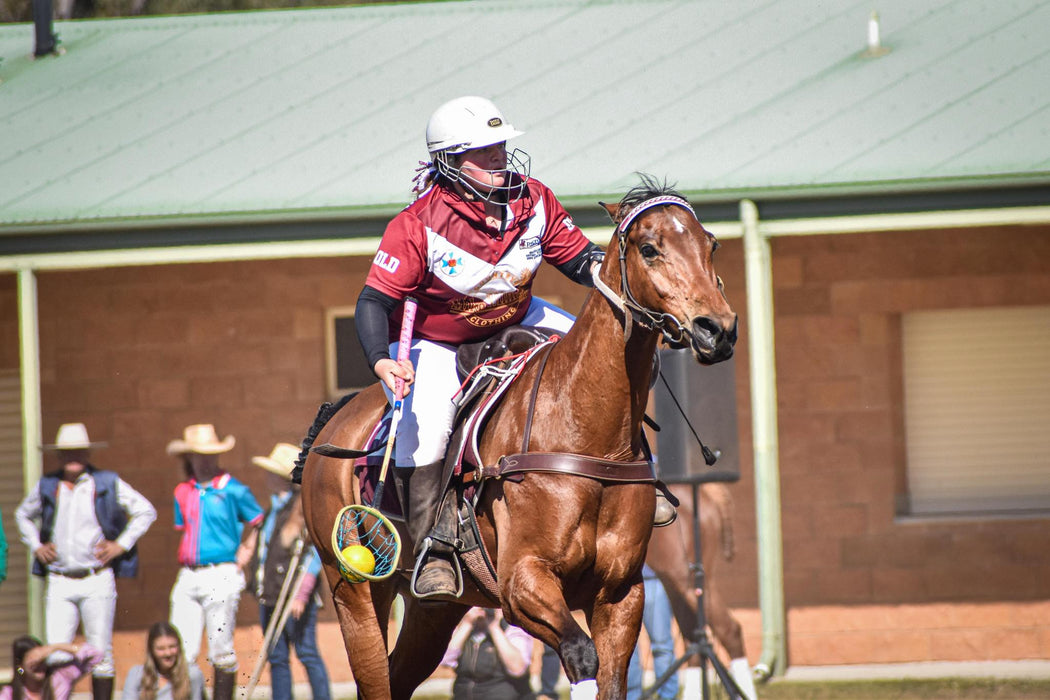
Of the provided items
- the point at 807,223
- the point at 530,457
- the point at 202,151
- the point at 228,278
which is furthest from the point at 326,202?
the point at 530,457

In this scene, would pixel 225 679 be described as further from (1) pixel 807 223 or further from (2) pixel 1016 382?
(2) pixel 1016 382

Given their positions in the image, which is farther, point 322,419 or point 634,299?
point 322,419

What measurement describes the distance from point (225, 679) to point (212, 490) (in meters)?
1.44

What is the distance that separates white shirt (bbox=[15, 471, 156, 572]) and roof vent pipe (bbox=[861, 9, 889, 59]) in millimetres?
6486

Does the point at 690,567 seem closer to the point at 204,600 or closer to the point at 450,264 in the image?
the point at 204,600

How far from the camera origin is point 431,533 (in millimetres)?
4898

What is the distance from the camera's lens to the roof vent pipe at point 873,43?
11055mm

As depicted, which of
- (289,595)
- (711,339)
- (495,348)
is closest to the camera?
(711,339)

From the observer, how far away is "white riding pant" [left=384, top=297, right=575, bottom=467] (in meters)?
4.99

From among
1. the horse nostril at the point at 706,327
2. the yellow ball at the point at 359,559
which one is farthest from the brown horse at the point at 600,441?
the yellow ball at the point at 359,559

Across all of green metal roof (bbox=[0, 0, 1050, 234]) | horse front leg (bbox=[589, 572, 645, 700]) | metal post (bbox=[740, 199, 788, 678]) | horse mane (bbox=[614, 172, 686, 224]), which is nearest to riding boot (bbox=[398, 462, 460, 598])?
horse front leg (bbox=[589, 572, 645, 700])

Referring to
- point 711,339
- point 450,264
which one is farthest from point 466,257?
point 711,339

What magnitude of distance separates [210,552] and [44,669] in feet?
4.23

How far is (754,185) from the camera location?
945cm
